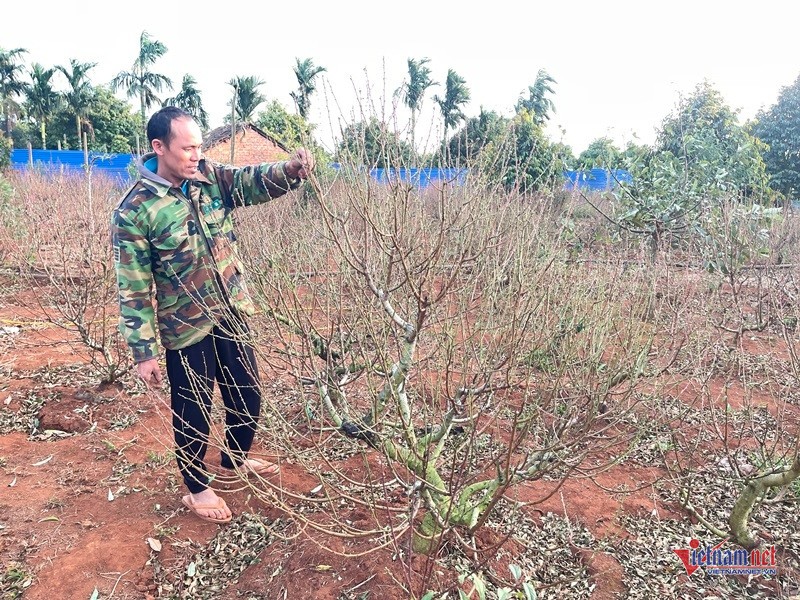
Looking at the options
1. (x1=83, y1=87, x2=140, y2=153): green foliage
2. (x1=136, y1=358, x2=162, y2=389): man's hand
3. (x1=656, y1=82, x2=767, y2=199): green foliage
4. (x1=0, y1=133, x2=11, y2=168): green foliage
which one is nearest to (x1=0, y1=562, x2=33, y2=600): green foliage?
(x1=136, y1=358, x2=162, y2=389): man's hand

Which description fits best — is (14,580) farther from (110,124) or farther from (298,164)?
(110,124)

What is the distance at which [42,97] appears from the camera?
27.0 metres

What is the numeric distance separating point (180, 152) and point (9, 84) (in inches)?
1254

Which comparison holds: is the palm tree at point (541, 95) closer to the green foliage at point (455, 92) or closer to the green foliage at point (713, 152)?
the green foliage at point (455, 92)

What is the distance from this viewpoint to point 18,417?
345cm

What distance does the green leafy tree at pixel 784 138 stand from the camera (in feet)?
44.3

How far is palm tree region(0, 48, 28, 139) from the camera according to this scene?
25641mm

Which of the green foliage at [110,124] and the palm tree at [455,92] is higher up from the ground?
the palm tree at [455,92]

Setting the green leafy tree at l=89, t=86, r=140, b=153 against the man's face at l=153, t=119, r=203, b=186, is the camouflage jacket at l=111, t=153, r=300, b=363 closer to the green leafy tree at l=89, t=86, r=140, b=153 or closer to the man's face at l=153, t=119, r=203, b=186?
the man's face at l=153, t=119, r=203, b=186

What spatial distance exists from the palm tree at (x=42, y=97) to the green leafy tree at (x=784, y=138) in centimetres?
3026

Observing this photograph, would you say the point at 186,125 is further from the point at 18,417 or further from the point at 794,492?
the point at 794,492

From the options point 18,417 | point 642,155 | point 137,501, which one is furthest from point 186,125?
point 642,155

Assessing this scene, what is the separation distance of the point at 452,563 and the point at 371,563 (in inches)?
12.8

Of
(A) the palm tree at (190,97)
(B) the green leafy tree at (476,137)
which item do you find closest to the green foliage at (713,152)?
(B) the green leafy tree at (476,137)
